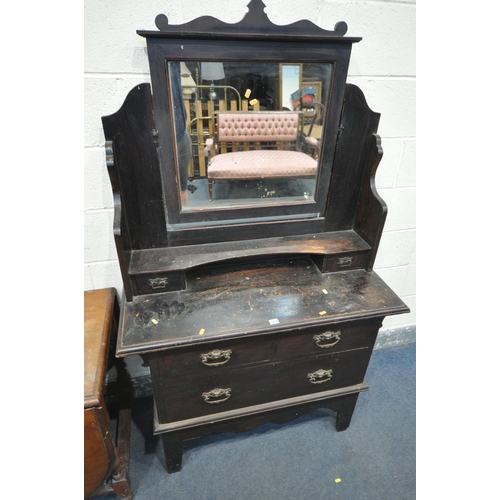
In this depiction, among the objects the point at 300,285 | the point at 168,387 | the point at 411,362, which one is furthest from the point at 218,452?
the point at 411,362

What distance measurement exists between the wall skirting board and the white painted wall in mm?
489

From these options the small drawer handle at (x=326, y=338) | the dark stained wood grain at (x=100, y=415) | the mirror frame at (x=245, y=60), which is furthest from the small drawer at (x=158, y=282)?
the small drawer handle at (x=326, y=338)

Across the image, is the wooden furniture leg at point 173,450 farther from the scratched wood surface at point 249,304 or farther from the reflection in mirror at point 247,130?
the reflection in mirror at point 247,130

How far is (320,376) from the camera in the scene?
4.29ft

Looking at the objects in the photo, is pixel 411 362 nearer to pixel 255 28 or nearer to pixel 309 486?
pixel 309 486

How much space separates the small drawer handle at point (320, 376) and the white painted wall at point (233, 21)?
2.53 feet

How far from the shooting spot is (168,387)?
1145 millimetres

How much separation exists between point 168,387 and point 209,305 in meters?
0.32

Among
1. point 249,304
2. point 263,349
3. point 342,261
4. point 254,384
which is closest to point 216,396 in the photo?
point 254,384

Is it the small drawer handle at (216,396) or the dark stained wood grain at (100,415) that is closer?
the dark stained wood grain at (100,415)

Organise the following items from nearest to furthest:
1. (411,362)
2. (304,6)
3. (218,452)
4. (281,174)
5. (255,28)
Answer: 1. (255,28)
2. (304,6)
3. (281,174)
4. (218,452)
5. (411,362)

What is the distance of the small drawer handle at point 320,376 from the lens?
1295 mm

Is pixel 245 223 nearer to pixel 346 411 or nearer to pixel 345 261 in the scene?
pixel 345 261

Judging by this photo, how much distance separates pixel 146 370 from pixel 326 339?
0.97 m
